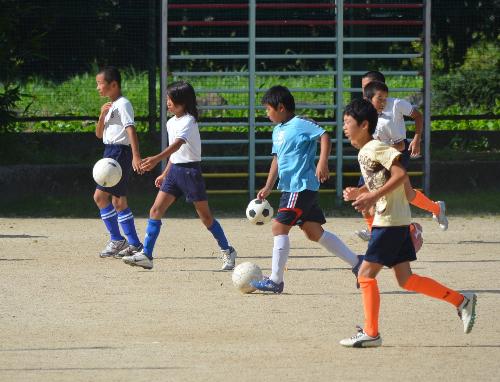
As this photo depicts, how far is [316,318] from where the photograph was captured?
323 inches

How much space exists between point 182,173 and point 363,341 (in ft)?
11.7

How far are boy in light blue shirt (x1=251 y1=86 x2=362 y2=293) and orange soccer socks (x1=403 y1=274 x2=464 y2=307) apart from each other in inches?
67.5

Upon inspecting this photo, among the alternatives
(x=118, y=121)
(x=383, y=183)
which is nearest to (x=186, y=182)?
(x=118, y=121)

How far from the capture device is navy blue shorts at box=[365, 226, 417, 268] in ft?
24.0

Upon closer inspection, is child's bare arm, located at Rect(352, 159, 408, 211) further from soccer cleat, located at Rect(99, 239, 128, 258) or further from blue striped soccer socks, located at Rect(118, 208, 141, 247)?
soccer cleat, located at Rect(99, 239, 128, 258)

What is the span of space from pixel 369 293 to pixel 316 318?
1003mm

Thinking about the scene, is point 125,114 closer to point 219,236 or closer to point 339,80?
point 219,236

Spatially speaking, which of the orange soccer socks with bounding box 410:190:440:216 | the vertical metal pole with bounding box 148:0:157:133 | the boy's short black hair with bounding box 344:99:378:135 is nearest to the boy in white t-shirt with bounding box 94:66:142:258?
the orange soccer socks with bounding box 410:190:440:216

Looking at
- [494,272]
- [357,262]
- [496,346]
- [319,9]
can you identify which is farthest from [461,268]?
[319,9]

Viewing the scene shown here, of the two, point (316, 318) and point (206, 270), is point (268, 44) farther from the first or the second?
point (316, 318)

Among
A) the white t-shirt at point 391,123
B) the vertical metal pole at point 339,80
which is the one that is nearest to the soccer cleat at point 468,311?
the white t-shirt at point 391,123

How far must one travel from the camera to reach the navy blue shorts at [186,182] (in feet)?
33.9

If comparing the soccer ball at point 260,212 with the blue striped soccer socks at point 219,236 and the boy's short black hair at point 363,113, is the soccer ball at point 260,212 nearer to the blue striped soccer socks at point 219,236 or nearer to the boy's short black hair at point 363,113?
the blue striped soccer socks at point 219,236

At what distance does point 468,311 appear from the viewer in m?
7.46
